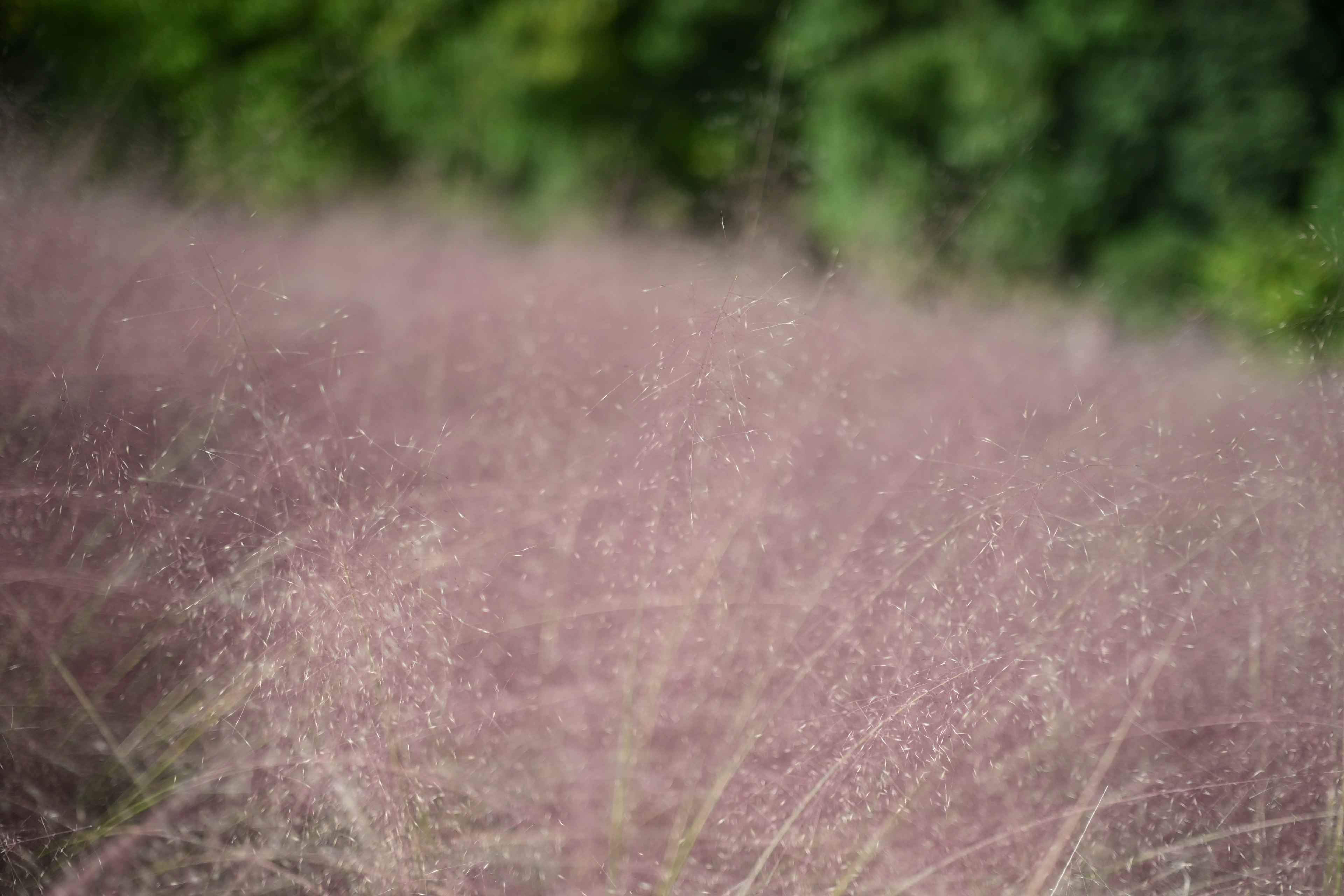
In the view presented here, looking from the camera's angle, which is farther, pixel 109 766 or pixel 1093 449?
pixel 1093 449

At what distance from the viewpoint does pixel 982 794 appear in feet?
3.89

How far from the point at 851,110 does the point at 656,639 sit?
353cm

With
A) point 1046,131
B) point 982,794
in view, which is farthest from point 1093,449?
point 1046,131

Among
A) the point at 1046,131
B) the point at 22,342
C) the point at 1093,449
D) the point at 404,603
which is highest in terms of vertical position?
the point at 1046,131

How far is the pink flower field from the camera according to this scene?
3.52 ft

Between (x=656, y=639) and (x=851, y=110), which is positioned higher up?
(x=851, y=110)

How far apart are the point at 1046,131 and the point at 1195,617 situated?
11.8 feet

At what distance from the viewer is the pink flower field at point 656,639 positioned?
107cm

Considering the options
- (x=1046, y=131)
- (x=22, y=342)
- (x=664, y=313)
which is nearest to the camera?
(x=22, y=342)

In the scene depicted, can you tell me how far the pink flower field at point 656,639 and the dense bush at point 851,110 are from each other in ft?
8.44

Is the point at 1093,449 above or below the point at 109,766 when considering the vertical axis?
above

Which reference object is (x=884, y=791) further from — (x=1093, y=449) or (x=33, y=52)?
(x=33, y=52)

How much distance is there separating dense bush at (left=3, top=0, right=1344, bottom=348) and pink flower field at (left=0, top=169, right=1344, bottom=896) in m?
2.57

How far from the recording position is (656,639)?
138 cm
